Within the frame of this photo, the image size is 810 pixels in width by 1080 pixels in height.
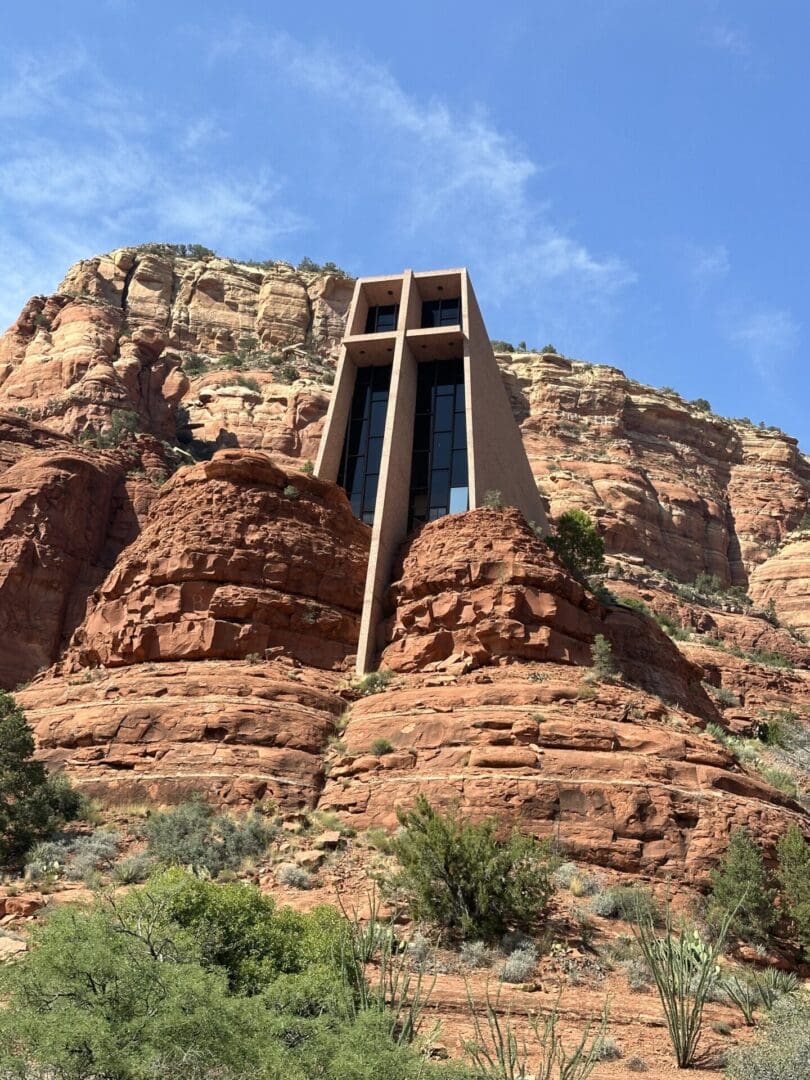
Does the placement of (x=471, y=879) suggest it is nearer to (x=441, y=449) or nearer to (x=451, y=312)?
(x=441, y=449)

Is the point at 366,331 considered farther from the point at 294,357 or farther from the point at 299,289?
the point at 299,289

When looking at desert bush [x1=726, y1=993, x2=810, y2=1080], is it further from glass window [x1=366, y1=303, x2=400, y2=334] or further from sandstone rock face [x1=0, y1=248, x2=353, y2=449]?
sandstone rock face [x1=0, y1=248, x2=353, y2=449]

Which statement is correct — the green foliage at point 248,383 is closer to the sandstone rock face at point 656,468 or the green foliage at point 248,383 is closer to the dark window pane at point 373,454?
the sandstone rock face at point 656,468

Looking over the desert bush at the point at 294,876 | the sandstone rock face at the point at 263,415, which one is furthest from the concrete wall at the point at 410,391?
the sandstone rock face at the point at 263,415

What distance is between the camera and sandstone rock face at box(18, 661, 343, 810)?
789 inches

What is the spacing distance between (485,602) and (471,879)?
969 centimetres

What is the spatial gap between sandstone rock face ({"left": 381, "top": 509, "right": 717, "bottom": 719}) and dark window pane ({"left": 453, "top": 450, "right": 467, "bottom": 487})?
193 inches

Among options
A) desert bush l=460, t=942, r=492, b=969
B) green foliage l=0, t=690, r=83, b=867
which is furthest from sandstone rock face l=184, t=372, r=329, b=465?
desert bush l=460, t=942, r=492, b=969

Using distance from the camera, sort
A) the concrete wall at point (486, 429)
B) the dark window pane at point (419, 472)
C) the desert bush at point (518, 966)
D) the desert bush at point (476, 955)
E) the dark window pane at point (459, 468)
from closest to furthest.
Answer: the desert bush at point (518, 966)
the desert bush at point (476, 955)
the concrete wall at point (486, 429)
the dark window pane at point (459, 468)
the dark window pane at point (419, 472)

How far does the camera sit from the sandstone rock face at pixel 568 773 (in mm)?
18344

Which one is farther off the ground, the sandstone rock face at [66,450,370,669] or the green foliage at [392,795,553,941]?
the sandstone rock face at [66,450,370,669]

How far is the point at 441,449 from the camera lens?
33.9 metres

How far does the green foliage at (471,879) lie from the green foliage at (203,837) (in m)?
3.16

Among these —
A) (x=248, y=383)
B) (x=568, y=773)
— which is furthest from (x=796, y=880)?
(x=248, y=383)
